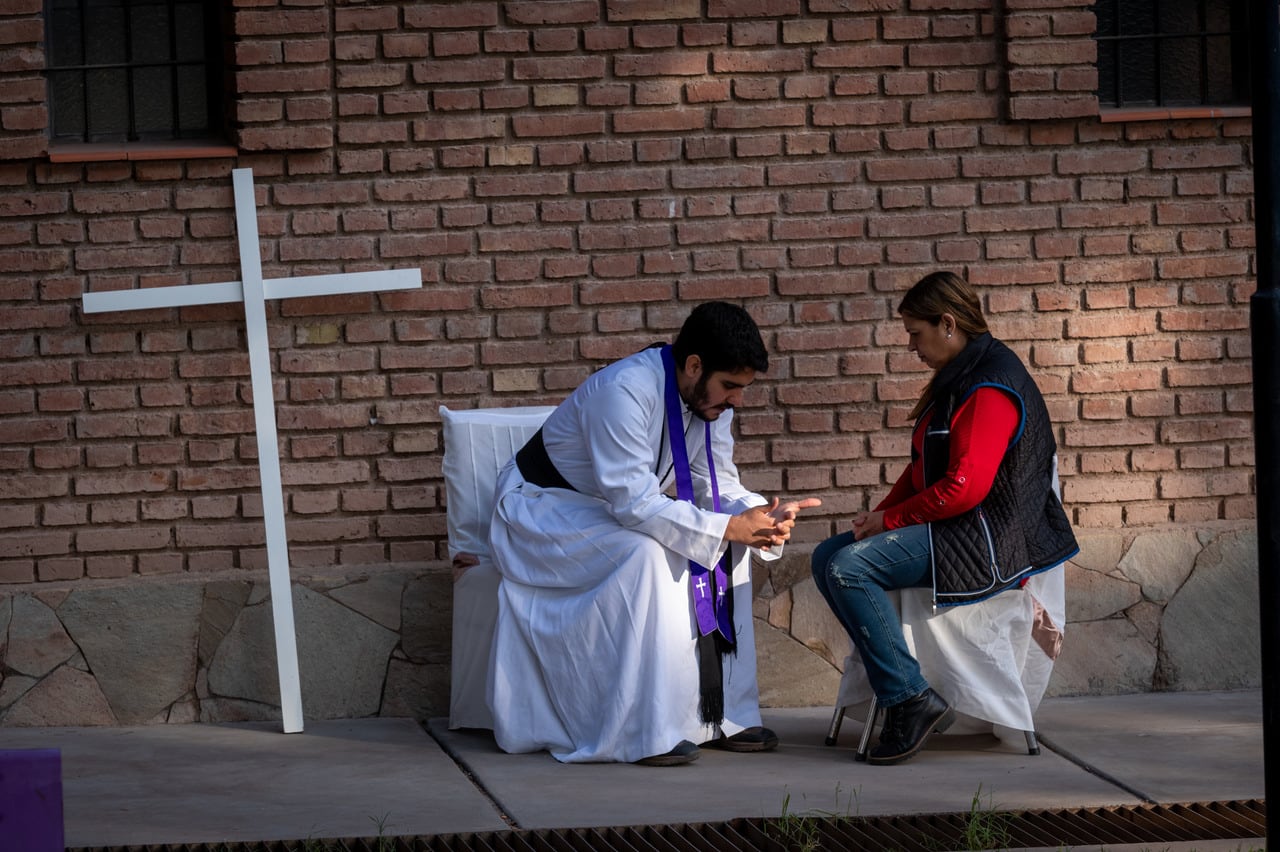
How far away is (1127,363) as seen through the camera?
612 cm

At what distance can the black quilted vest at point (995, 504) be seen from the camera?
4.93 meters

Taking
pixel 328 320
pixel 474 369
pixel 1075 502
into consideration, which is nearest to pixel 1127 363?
pixel 1075 502

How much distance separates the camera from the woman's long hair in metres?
4.99

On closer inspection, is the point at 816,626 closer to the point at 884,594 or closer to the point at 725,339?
the point at 884,594

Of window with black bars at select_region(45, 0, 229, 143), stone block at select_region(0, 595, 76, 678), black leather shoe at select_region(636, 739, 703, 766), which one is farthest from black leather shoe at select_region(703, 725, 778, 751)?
window with black bars at select_region(45, 0, 229, 143)

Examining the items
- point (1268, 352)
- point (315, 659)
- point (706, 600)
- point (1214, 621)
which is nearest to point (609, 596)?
point (706, 600)

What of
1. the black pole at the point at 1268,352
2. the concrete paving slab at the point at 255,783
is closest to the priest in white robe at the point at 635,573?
the concrete paving slab at the point at 255,783

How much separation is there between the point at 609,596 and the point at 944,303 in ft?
4.52

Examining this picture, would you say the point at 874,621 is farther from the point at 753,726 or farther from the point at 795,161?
the point at 795,161

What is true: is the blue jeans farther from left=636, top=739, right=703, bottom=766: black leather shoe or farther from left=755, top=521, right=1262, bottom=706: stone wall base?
left=755, top=521, right=1262, bottom=706: stone wall base

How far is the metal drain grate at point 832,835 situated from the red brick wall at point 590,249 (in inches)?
73.3

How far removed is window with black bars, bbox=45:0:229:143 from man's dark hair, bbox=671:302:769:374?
2.13 metres

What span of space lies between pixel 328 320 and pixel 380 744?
1543 mm

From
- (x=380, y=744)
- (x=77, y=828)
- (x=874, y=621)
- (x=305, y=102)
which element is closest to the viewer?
(x=77, y=828)
